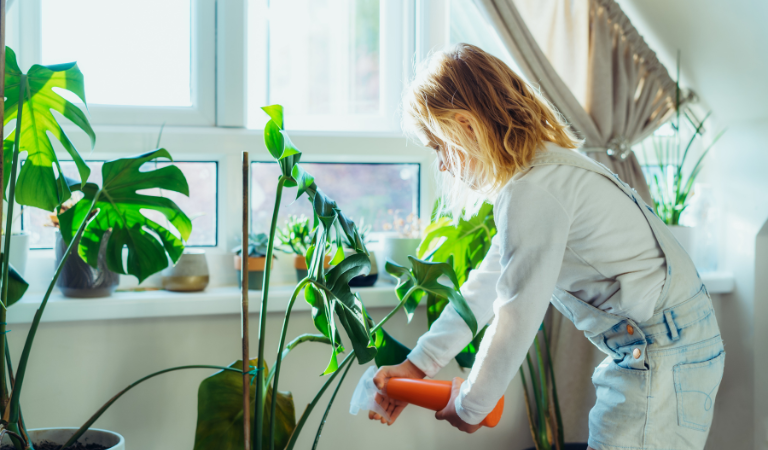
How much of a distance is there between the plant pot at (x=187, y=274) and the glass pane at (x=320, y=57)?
0.45 metres

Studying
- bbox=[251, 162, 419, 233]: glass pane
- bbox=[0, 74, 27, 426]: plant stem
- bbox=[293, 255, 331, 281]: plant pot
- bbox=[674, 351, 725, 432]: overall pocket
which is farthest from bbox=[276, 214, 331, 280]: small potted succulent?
bbox=[674, 351, 725, 432]: overall pocket

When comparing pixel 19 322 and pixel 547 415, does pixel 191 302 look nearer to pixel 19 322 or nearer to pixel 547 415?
pixel 19 322

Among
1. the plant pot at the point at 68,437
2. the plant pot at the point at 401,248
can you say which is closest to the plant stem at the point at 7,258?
the plant pot at the point at 68,437

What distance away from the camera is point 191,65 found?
161 centimetres

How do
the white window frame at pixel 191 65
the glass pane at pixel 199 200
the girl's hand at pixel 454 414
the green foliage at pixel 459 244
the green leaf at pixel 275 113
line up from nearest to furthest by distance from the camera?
the green leaf at pixel 275 113 < the girl's hand at pixel 454 414 < the green foliage at pixel 459 244 < the white window frame at pixel 191 65 < the glass pane at pixel 199 200

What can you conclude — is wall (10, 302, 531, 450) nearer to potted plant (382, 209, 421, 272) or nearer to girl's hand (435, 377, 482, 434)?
potted plant (382, 209, 421, 272)

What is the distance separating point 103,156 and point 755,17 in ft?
5.73

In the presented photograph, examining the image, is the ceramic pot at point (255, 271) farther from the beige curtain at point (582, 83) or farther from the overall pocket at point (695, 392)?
the overall pocket at point (695, 392)

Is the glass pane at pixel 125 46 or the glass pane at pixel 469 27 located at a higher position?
the glass pane at pixel 469 27

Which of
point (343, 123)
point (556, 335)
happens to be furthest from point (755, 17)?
point (343, 123)

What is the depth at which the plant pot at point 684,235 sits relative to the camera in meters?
1.65

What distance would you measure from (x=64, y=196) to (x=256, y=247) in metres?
0.52

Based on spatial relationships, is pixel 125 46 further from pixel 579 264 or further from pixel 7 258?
pixel 579 264

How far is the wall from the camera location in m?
1.34
